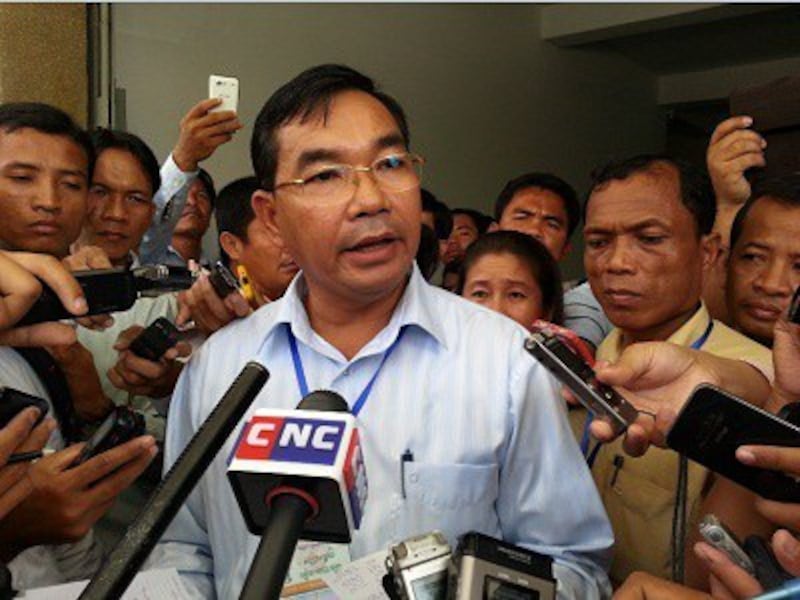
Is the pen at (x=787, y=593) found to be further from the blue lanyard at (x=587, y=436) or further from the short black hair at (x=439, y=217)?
the short black hair at (x=439, y=217)

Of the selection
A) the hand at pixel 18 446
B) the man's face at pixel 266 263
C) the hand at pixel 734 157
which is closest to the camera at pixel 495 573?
the hand at pixel 18 446

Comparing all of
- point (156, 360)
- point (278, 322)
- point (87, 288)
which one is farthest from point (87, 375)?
point (87, 288)

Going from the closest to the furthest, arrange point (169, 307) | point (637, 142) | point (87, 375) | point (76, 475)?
point (76, 475)
point (87, 375)
point (169, 307)
point (637, 142)

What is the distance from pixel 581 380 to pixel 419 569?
1.11 feet

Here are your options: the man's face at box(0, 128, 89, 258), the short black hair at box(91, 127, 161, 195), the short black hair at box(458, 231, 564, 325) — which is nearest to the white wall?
the short black hair at box(91, 127, 161, 195)

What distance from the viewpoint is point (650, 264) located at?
62.1 inches

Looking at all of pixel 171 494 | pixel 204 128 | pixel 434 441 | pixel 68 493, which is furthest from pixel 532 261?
pixel 171 494

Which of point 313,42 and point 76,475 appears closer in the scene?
point 76,475

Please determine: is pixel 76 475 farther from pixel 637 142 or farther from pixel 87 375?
pixel 637 142

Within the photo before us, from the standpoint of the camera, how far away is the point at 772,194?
1.65m

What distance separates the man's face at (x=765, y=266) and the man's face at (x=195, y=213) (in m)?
2.08

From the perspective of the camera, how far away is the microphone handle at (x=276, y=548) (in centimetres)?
45

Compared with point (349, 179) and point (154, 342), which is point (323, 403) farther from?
point (154, 342)

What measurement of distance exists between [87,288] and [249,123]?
3.50 meters
